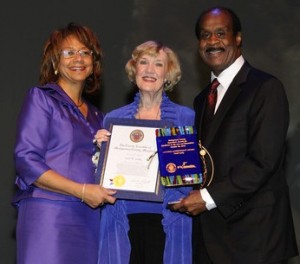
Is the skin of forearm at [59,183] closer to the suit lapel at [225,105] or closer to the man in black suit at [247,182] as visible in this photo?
the man in black suit at [247,182]

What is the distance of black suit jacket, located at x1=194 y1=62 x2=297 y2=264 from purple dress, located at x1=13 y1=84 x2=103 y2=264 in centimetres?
68

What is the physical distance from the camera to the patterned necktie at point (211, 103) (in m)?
3.26

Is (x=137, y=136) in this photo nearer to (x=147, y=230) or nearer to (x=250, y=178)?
(x=147, y=230)

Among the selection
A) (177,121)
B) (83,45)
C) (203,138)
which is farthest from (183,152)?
(83,45)

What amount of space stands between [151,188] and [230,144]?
45 centimetres

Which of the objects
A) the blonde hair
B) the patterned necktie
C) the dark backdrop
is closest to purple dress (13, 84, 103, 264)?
the blonde hair

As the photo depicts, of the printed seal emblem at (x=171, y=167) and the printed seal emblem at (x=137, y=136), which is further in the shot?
the printed seal emblem at (x=137, y=136)

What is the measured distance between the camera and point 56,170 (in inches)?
132

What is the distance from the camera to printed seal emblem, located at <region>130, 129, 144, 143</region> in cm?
332

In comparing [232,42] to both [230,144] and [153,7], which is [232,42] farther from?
[153,7]

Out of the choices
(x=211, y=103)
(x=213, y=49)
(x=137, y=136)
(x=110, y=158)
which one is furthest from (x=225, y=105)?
(x=110, y=158)

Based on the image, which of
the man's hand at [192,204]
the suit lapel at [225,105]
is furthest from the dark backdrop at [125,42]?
the man's hand at [192,204]

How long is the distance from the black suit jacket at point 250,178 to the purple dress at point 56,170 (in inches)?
27.0

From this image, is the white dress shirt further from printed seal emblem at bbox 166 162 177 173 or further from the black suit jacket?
printed seal emblem at bbox 166 162 177 173
